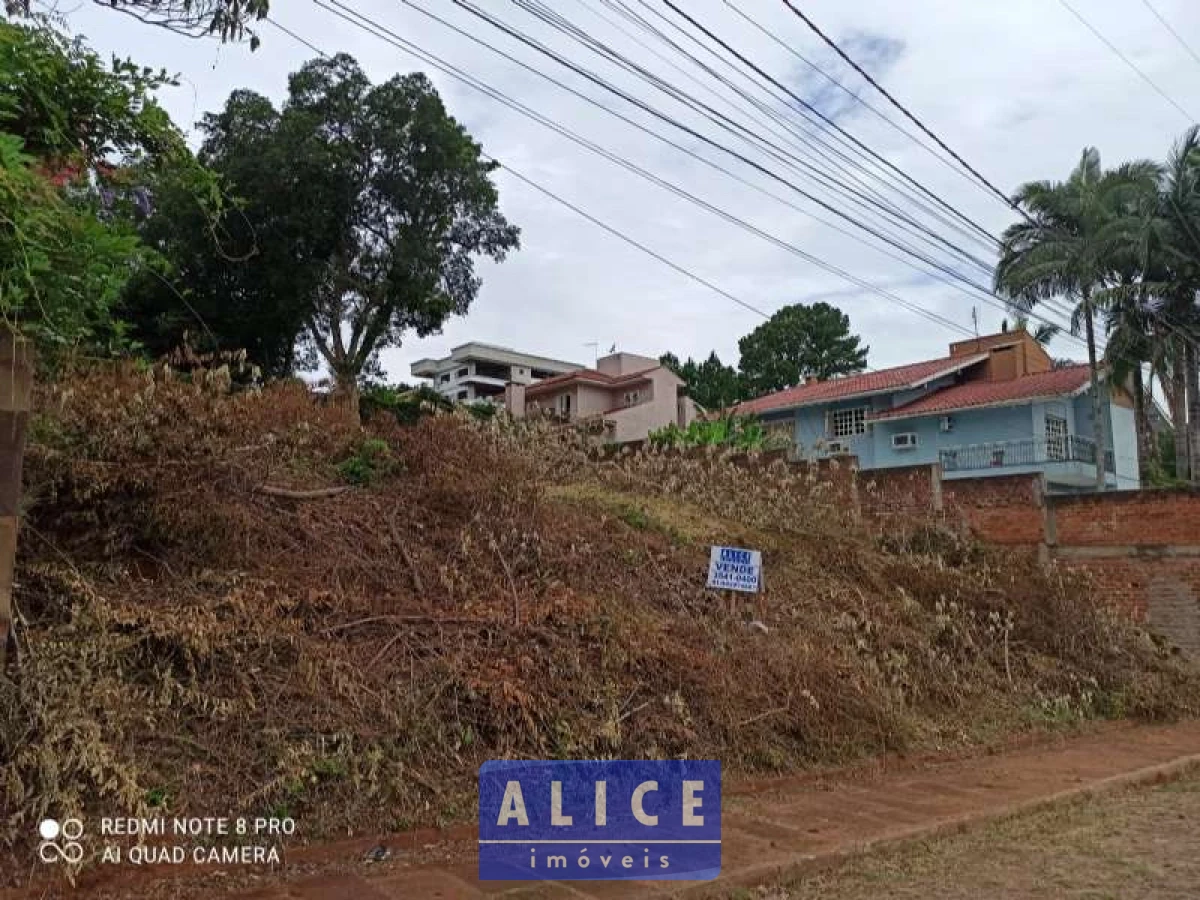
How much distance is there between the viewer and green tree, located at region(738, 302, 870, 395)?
52219 millimetres

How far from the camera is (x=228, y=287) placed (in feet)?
65.2

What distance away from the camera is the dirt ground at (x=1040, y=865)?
15.8 ft

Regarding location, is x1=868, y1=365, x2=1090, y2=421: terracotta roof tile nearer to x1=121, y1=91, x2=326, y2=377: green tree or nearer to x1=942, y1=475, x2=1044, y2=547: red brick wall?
x1=942, y1=475, x2=1044, y2=547: red brick wall

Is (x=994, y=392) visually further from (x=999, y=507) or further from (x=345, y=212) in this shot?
(x=345, y=212)

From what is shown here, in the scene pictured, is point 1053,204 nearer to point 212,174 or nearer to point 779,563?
point 779,563

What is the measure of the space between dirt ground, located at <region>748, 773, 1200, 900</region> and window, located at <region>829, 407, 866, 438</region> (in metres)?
27.6

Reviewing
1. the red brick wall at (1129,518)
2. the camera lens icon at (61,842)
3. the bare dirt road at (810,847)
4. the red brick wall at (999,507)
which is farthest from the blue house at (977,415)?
the camera lens icon at (61,842)

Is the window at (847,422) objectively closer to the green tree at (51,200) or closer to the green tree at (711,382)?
the green tree at (711,382)

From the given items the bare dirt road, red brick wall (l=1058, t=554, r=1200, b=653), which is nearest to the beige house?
red brick wall (l=1058, t=554, r=1200, b=653)

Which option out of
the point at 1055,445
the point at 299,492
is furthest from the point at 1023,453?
the point at 299,492

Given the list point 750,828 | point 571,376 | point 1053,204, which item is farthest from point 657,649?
point 571,376

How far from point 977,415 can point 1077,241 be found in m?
7.66

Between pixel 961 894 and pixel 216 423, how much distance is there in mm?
5361

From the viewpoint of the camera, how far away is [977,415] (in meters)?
30.6
